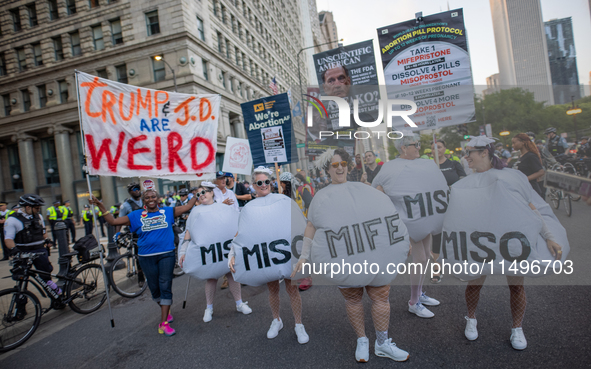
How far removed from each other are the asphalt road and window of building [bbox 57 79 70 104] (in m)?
29.7

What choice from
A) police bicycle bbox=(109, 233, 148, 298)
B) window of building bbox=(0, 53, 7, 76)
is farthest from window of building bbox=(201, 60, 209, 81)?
police bicycle bbox=(109, 233, 148, 298)

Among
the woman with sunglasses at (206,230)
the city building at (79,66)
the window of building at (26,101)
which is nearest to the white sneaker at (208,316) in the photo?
the woman with sunglasses at (206,230)

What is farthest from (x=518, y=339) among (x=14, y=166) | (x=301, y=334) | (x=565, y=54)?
(x=565, y=54)

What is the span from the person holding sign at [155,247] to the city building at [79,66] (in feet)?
72.8

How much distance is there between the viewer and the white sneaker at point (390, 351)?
2.81 metres

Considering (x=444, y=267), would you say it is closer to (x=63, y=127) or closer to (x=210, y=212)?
(x=210, y=212)

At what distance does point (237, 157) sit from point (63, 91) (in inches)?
1102

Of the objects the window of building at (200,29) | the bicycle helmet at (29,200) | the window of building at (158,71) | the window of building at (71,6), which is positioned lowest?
the bicycle helmet at (29,200)

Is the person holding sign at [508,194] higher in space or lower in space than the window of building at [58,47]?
lower

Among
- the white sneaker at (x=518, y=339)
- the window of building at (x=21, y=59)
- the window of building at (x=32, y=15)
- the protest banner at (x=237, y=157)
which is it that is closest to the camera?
the white sneaker at (x=518, y=339)

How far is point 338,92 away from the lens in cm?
775

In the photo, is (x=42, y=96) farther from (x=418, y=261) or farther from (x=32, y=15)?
(x=418, y=261)

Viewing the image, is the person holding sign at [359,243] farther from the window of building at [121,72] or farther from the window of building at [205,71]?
the window of building at [121,72]

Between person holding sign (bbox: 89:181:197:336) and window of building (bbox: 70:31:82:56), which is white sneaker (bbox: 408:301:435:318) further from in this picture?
window of building (bbox: 70:31:82:56)
